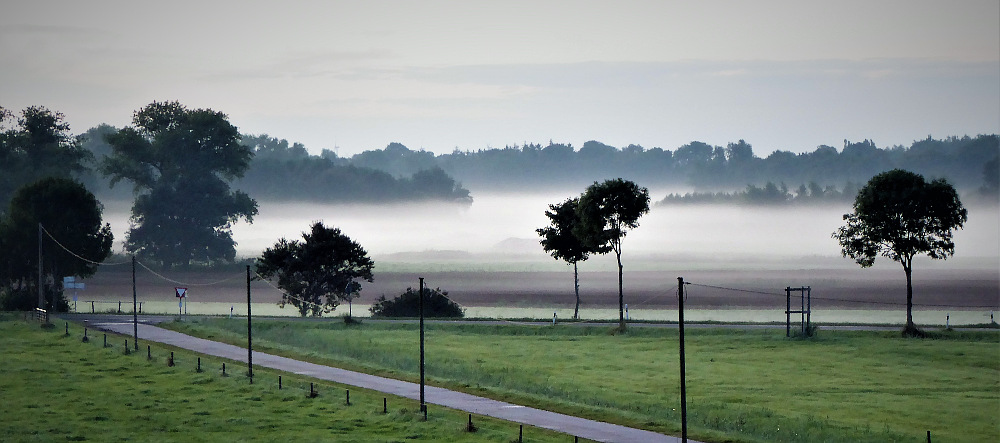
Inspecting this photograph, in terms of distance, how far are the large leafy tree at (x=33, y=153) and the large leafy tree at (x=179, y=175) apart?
8828 millimetres

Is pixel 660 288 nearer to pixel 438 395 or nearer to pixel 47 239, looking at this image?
pixel 47 239

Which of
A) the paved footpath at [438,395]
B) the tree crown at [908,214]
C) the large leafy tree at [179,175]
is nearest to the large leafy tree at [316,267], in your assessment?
the paved footpath at [438,395]

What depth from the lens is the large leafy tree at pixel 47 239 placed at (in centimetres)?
12219

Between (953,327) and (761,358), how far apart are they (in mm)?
25374

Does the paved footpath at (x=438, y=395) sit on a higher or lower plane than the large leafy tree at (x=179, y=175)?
lower

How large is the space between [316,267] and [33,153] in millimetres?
85309

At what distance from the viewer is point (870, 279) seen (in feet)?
548

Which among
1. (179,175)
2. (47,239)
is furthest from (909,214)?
(179,175)

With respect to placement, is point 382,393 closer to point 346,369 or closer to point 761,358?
point 346,369

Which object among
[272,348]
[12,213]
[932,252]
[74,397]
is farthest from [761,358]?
[12,213]

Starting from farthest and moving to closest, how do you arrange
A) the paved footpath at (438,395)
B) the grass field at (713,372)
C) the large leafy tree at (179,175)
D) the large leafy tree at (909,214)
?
the large leafy tree at (179,175) < the large leafy tree at (909,214) < the grass field at (713,372) < the paved footpath at (438,395)

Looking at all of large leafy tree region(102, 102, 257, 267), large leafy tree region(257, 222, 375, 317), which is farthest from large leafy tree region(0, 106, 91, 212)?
large leafy tree region(257, 222, 375, 317)

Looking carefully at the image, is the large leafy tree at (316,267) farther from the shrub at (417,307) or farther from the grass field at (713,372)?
the grass field at (713,372)

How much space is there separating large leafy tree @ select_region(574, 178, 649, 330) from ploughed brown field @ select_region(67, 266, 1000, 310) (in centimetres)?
2604
